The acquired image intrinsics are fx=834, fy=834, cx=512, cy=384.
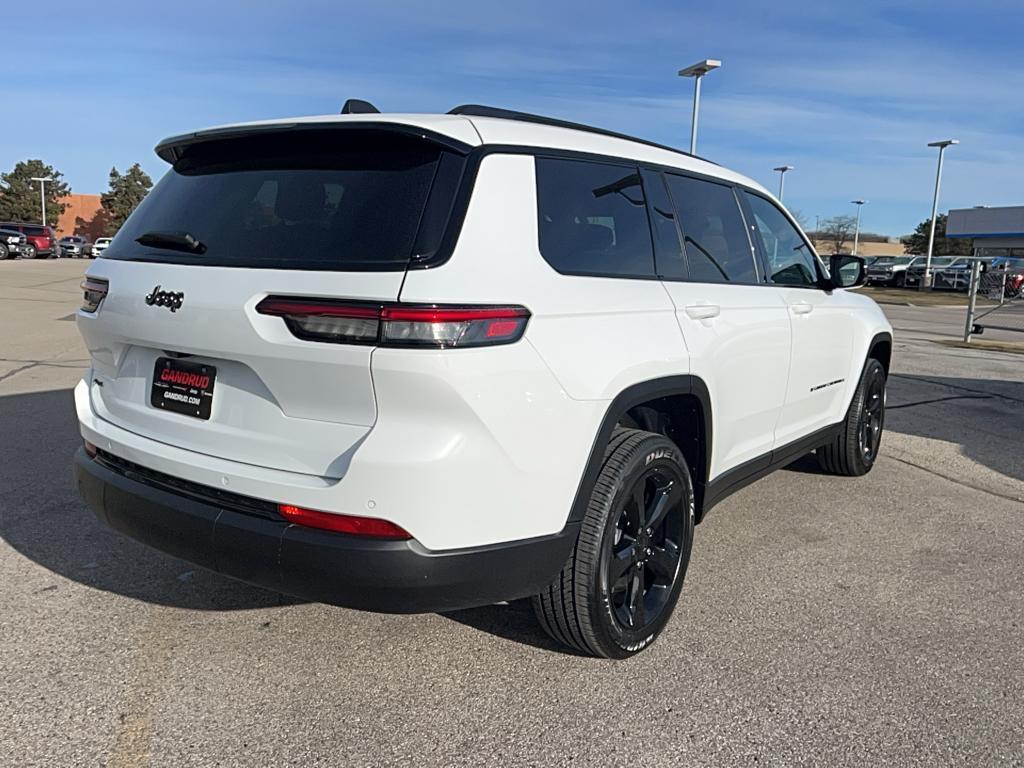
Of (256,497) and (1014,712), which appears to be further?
(1014,712)

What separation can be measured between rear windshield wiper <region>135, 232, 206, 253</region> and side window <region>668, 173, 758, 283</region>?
1.89 meters

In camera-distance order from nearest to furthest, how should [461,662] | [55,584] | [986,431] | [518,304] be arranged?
[518,304]
[461,662]
[55,584]
[986,431]

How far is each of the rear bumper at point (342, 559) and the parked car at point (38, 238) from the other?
45.6 m

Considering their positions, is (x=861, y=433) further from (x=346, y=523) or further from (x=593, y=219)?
(x=346, y=523)

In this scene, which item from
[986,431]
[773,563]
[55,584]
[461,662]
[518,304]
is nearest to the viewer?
[518,304]

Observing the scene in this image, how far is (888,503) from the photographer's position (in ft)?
16.6

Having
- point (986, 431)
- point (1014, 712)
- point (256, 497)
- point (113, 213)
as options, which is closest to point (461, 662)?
point (256, 497)

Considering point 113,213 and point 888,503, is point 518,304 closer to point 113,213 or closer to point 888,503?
point 888,503

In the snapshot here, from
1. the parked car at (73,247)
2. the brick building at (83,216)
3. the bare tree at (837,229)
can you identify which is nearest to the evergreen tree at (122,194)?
the brick building at (83,216)

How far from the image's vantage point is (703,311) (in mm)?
3328

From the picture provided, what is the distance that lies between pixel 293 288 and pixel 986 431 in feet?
21.9

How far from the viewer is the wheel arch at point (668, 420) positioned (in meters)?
2.68

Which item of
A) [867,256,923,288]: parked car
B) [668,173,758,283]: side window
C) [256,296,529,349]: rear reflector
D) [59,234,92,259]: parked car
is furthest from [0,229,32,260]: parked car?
[256,296,529,349]: rear reflector

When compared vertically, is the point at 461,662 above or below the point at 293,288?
below
